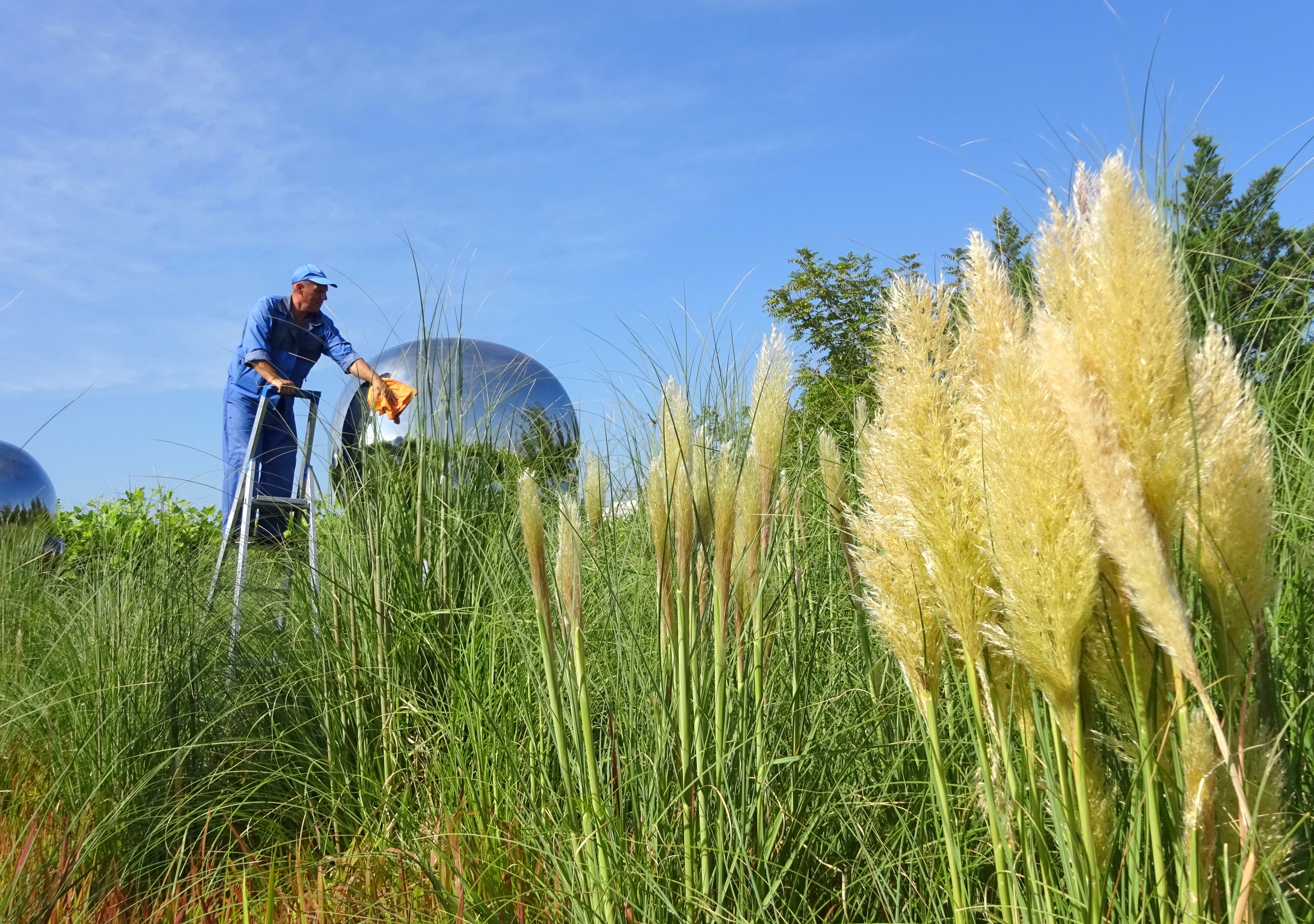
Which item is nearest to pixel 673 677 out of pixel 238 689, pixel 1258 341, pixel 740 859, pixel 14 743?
pixel 740 859

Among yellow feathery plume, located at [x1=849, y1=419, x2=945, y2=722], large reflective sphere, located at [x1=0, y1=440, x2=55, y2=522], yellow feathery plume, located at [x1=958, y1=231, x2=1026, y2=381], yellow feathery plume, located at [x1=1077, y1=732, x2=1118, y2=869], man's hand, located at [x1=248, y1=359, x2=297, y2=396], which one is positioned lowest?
yellow feathery plume, located at [x1=1077, y1=732, x2=1118, y2=869]

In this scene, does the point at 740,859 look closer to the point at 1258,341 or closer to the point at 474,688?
the point at 474,688

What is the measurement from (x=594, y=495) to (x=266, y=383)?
4436 mm

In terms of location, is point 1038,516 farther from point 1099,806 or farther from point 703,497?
point 703,497

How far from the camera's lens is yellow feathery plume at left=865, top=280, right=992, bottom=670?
1.30 meters

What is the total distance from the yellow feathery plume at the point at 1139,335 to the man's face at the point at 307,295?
628 centimetres

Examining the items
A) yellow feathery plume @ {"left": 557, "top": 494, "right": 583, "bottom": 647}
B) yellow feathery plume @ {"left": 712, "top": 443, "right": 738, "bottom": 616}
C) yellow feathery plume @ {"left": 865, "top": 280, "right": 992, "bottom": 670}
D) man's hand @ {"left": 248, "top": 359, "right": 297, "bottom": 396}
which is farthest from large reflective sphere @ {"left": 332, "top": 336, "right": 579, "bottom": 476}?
yellow feathery plume @ {"left": 865, "top": 280, "right": 992, "bottom": 670}

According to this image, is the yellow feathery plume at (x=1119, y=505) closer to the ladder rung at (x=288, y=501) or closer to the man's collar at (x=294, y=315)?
the ladder rung at (x=288, y=501)

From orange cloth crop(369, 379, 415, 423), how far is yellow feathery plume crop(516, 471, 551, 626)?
2702mm

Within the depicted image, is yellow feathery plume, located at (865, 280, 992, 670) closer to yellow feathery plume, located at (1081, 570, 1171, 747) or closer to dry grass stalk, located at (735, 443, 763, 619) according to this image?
yellow feathery plume, located at (1081, 570, 1171, 747)

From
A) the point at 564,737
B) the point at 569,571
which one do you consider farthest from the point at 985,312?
the point at 564,737

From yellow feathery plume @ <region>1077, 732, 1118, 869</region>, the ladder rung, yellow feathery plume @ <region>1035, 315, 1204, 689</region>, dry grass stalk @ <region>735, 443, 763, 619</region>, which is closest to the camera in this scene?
yellow feathery plume @ <region>1035, 315, 1204, 689</region>

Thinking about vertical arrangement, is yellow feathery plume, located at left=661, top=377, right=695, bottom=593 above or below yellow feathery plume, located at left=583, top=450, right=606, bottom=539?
below

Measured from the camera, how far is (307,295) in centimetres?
670
